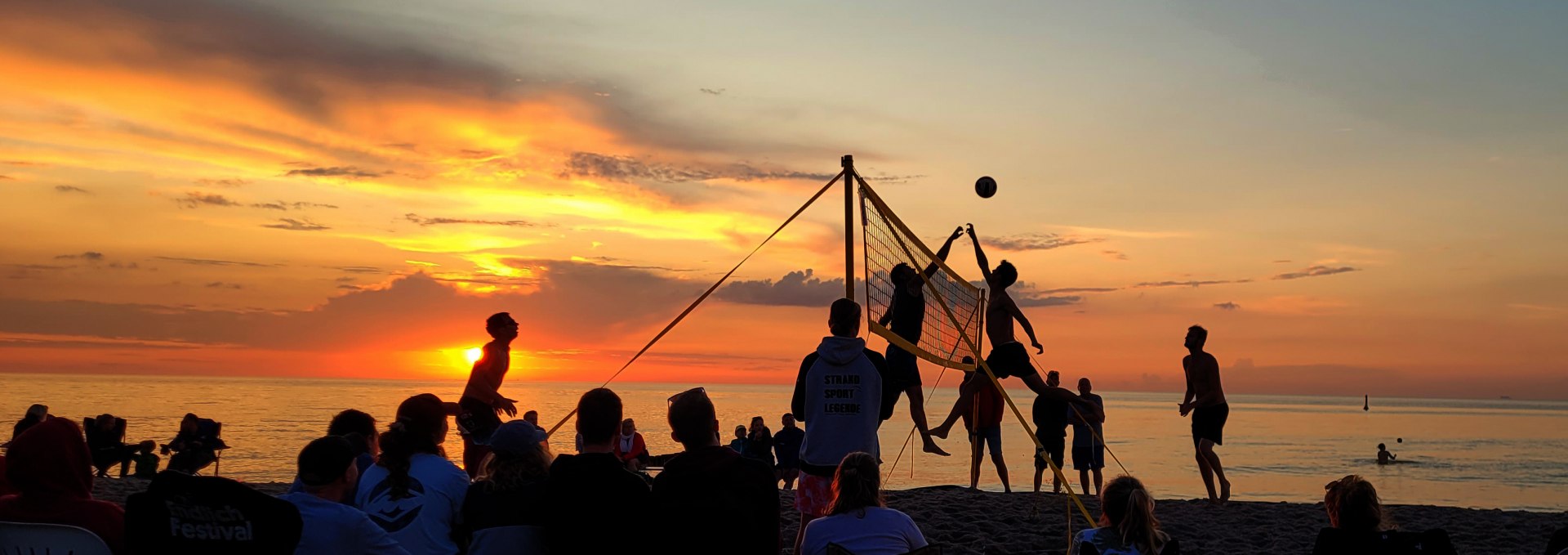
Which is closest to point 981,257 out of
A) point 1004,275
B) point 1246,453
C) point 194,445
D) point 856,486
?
point 1004,275

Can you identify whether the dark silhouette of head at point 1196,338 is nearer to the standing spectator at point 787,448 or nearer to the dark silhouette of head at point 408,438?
the standing spectator at point 787,448

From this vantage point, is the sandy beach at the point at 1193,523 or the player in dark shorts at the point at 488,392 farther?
the sandy beach at the point at 1193,523

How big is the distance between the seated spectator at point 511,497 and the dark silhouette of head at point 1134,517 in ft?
7.16

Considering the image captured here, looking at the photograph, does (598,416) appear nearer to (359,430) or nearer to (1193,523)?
(359,430)

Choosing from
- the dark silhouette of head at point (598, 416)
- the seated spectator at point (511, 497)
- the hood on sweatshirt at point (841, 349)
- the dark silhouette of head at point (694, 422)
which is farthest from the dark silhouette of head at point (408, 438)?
the hood on sweatshirt at point (841, 349)

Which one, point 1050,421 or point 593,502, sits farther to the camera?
point 1050,421

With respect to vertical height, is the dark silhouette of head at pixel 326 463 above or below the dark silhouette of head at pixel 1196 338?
below

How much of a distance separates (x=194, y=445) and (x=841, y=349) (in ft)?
44.1

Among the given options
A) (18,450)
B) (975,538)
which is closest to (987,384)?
(975,538)

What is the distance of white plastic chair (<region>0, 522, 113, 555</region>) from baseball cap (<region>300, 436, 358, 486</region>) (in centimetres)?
87

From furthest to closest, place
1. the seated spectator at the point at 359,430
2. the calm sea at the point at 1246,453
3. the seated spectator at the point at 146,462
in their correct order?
the calm sea at the point at 1246,453 → the seated spectator at the point at 146,462 → the seated spectator at the point at 359,430

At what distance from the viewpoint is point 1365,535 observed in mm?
4363

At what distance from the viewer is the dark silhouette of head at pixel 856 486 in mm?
4578

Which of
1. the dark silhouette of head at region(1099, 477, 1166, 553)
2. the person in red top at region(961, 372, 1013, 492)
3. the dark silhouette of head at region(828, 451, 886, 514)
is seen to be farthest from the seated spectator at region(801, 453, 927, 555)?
the person in red top at region(961, 372, 1013, 492)
